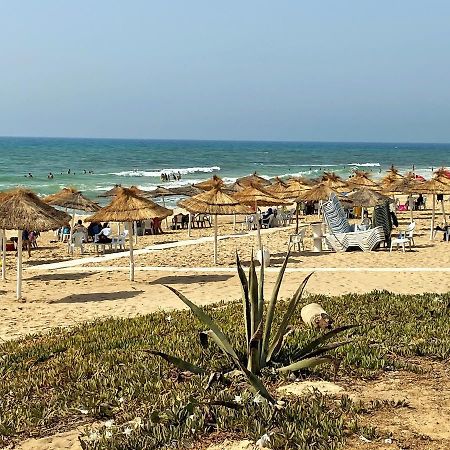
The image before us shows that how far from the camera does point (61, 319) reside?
9.77 m

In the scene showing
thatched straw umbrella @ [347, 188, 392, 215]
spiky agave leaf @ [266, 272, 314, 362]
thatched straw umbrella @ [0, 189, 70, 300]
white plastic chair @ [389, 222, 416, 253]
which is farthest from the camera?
thatched straw umbrella @ [347, 188, 392, 215]

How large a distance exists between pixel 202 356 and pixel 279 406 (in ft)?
4.76

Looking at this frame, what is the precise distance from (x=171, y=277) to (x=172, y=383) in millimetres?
8702

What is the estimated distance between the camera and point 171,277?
13.6 m

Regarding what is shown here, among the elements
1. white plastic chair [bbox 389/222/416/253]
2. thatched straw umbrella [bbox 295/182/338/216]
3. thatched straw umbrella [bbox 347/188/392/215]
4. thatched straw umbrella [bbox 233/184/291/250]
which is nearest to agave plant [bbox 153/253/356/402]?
thatched straw umbrella [bbox 233/184/291/250]

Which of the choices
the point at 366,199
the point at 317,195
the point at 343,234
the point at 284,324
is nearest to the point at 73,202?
the point at 317,195

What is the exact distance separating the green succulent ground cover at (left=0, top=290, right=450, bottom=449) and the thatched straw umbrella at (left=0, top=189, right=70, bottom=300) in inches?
153

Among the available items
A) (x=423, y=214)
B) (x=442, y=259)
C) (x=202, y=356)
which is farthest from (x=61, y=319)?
(x=423, y=214)

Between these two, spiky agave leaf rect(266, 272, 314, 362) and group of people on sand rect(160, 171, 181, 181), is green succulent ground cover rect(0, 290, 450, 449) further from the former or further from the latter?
group of people on sand rect(160, 171, 181, 181)

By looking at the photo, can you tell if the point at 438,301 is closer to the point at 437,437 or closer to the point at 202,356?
the point at 202,356

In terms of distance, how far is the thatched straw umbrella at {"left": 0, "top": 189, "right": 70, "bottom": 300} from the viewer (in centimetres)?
1135

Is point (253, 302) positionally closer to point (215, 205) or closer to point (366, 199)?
point (215, 205)

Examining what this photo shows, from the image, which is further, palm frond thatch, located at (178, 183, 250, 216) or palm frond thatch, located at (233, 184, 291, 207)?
palm frond thatch, located at (233, 184, 291, 207)

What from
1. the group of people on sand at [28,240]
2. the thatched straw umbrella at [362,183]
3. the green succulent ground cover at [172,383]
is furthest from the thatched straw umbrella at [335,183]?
the green succulent ground cover at [172,383]
